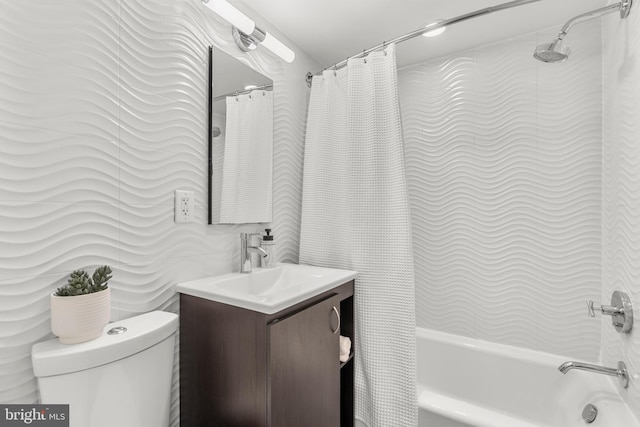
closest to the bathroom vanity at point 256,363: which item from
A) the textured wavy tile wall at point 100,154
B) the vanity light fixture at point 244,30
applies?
the textured wavy tile wall at point 100,154

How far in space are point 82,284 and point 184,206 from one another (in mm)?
447

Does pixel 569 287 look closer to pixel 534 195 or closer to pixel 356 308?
pixel 534 195

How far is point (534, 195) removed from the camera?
1757mm

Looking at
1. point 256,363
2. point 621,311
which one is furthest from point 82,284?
point 621,311

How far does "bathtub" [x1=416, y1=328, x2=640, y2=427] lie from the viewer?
1.36m

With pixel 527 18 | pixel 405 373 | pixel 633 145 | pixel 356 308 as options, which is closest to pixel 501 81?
pixel 527 18

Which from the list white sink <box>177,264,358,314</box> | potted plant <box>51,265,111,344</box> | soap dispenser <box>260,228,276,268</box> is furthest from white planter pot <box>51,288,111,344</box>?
soap dispenser <box>260,228,276,268</box>

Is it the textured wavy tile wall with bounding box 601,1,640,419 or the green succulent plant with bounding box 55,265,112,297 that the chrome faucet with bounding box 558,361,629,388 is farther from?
the green succulent plant with bounding box 55,265,112,297

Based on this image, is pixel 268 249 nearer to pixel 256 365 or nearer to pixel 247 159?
pixel 247 159

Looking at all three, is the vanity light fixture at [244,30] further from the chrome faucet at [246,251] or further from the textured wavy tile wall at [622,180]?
the textured wavy tile wall at [622,180]

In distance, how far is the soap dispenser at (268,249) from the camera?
153 cm

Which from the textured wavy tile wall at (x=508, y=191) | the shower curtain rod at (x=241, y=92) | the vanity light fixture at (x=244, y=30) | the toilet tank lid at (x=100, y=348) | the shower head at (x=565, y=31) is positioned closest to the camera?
the toilet tank lid at (x=100, y=348)

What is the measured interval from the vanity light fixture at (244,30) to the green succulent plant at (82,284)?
0.94 metres

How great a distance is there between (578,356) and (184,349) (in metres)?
1.98
